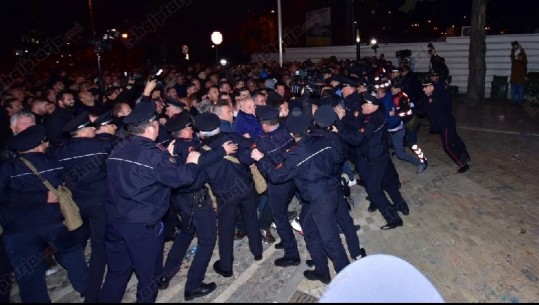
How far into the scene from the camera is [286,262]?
5340mm

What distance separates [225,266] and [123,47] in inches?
1010

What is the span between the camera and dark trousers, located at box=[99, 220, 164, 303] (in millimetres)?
3939

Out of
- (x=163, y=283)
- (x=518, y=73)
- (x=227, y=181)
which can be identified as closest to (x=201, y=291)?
(x=163, y=283)

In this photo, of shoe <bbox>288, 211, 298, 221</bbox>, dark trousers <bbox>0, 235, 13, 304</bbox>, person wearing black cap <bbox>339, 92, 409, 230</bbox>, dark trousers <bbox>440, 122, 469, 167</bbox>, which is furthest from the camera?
dark trousers <bbox>440, 122, 469, 167</bbox>

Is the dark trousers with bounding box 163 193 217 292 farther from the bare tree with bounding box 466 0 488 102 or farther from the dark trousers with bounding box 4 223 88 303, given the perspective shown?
the bare tree with bounding box 466 0 488 102

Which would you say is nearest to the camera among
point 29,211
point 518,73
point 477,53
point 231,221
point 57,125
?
point 29,211

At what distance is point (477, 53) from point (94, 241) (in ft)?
54.4

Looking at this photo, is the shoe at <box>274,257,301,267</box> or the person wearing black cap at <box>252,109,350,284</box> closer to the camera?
the person wearing black cap at <box>252,109,350,284</box>

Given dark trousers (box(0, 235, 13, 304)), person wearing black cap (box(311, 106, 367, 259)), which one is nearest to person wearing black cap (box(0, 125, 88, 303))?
dark trousers (box(0, 235, 13, 304))

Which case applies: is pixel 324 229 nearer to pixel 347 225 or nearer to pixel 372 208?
pixel 347 225

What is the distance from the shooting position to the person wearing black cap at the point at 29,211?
420 cm

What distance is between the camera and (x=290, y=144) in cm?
496

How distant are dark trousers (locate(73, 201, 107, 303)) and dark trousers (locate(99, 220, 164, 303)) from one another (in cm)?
56

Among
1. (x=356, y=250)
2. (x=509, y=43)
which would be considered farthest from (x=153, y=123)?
(x=509, y=43)
